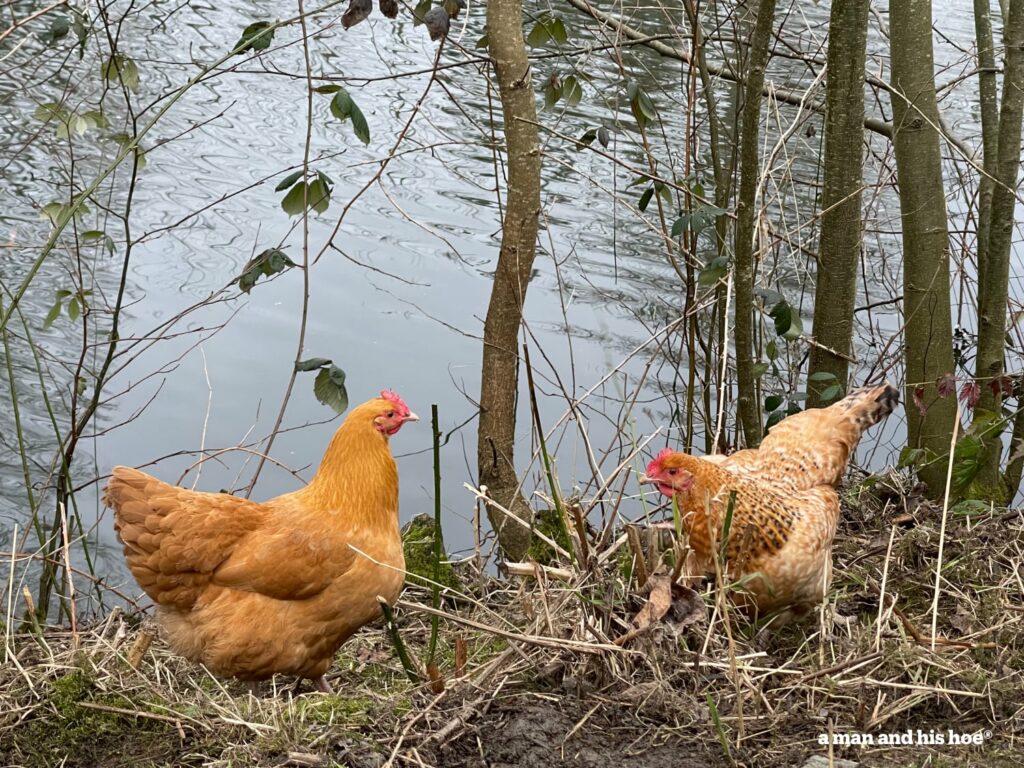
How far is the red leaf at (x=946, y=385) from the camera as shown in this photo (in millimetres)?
4734

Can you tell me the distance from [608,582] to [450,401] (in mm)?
3557

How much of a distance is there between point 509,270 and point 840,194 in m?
1.52

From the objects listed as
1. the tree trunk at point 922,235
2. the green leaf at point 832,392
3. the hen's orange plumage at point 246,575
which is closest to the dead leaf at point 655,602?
the hen's orange plumage at point 246,575

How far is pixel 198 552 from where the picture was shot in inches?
146

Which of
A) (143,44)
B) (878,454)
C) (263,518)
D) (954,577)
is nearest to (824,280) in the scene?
(954,577)

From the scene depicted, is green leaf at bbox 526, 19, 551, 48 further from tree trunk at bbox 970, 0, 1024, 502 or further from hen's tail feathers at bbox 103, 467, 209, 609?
hen's tail feathers at bbox 103, 467, 209, 609

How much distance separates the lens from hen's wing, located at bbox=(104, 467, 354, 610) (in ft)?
12.2

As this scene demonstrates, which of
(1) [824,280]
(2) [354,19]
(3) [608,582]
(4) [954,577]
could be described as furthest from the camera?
(1) [824,280]

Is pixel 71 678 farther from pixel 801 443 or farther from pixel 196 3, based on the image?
pixel 196 3

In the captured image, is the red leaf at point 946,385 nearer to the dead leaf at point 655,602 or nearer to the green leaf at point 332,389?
the dead leaf at point 655,602

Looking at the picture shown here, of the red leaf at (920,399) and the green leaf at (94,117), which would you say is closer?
the green leaf at (94,117)

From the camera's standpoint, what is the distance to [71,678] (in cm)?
344

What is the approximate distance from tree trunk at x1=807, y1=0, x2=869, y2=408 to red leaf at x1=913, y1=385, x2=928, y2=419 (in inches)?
12.5

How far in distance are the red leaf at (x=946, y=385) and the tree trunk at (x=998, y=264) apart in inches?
4.6
